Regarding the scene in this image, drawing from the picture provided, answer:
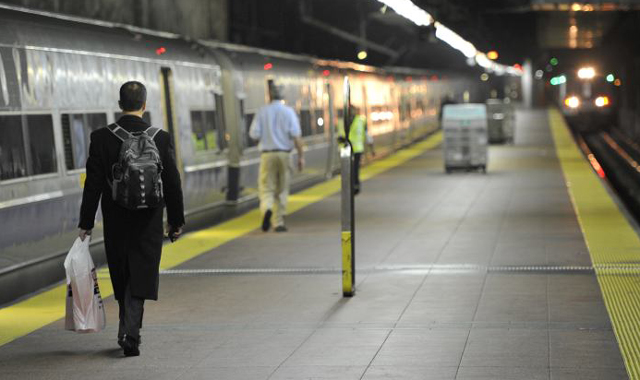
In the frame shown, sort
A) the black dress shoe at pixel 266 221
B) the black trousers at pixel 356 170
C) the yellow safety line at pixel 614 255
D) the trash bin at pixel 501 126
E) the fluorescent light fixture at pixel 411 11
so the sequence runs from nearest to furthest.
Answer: the yellow safety line at pixel 614 255, the black dress shoe at pixel 266 221, the black trousers at pixel 356 170, the fluorescent light fixture at pixel 411 11, the trash bin at pixel 501 126

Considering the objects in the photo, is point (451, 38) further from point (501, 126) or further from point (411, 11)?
point (411, 11)

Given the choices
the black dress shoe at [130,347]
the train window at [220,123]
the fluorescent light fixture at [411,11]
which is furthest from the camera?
the fluorescent light fixture at [411,11]

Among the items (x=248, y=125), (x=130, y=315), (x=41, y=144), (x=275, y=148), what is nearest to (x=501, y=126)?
(x=248, y=125)

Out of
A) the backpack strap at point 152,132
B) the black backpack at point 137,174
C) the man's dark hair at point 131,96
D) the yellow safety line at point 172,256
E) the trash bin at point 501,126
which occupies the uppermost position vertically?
the man's dark hair at point 131,96

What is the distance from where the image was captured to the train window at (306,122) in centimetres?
2298

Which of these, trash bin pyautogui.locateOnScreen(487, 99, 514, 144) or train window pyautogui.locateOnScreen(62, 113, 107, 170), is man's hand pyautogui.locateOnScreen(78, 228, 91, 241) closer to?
train window pyautogui.locateOnScreen(62, 113, 107, 170)

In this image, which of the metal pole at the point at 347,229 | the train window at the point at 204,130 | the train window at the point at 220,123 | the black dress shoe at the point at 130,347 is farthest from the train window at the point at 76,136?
the train window at the point at 220,123

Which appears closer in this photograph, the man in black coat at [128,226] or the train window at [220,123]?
the man in black coat at [128,226]

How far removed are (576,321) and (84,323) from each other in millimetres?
3320

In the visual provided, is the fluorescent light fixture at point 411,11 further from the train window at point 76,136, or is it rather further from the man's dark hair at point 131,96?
the man's dark hair at point 131,96

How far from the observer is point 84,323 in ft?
23.7

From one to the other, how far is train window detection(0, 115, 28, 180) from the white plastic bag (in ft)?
8.99

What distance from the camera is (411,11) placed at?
21.6 metres

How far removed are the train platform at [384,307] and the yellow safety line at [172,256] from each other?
30 millimetres
